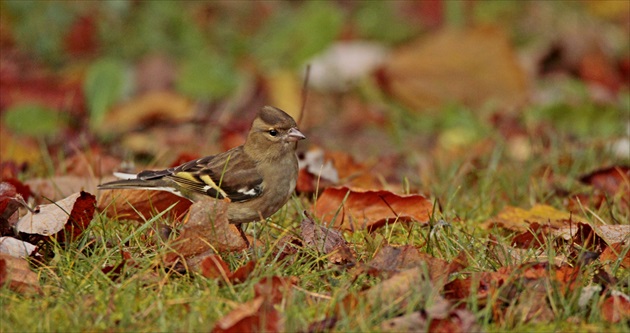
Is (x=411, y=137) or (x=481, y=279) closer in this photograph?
(x=481, y=279)

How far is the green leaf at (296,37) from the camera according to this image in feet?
30.5

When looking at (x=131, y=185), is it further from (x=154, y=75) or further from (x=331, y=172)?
(x=154, y=75)

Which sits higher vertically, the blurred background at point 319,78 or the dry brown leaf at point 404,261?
the dry brown leaf at point 404,261

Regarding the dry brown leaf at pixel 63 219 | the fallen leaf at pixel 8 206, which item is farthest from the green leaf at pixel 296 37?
the dry brown leaf at pixel 63 219

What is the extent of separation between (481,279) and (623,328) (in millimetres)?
581

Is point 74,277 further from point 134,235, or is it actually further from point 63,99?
point 63,99

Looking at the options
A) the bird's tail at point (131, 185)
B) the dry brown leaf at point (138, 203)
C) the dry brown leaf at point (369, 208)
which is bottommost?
the dry brown leaf at point (369, 208)

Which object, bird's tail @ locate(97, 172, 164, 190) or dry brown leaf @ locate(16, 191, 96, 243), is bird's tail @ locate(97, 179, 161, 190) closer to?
bird's tail @ locate(97, 172, 164, 190)

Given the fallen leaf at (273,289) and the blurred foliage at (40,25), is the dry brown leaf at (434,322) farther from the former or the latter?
the blurred foliage at (40,25)

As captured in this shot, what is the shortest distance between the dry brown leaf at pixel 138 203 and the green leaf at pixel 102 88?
280 cm

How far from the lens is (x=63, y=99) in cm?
952

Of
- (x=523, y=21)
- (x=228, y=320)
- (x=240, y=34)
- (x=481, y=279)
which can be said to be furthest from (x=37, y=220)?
(x=523, y=21)

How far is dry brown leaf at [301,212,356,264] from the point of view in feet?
14.1

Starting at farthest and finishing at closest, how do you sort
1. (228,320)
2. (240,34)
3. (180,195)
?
(240,34), (180,195), (228,320)
